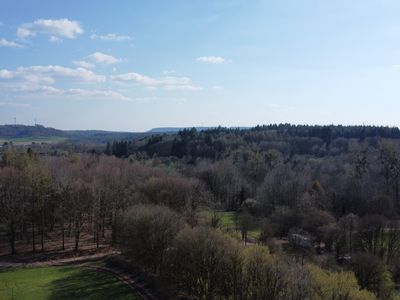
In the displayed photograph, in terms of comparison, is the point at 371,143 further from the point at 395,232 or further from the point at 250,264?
the point at 250,264

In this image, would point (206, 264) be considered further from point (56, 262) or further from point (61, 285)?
point (56, 262)

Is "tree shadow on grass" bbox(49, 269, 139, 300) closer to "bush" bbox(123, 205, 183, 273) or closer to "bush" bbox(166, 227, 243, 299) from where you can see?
"bush" bbox(123, 205, 183, 273)

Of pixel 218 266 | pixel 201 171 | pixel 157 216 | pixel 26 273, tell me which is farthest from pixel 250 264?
pixel 201 171

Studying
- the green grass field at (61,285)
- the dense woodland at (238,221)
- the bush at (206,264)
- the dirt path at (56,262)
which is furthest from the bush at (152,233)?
the dirt path at (56,262)

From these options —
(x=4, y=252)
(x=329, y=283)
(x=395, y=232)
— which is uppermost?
(x=329, y=283)

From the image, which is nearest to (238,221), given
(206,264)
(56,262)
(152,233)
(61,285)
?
(56,262)

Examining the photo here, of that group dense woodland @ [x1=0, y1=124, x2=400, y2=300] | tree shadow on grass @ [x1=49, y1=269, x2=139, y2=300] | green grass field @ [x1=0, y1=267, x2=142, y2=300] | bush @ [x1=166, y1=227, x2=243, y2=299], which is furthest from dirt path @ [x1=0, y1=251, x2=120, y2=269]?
bush @ [x1=166, y1=227, x2=243, y2=299]
